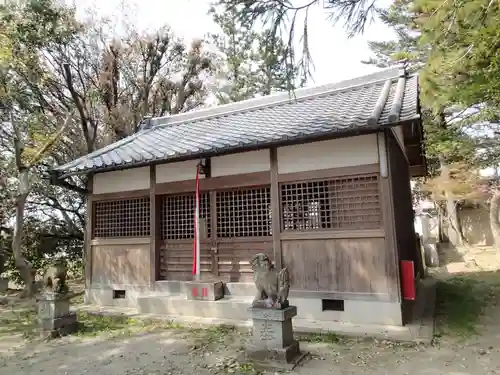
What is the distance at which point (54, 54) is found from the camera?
14289mm

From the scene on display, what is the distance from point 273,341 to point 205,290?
10.1ft

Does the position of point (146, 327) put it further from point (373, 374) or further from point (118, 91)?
point (118, 91)

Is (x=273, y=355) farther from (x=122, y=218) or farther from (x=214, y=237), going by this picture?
(x=122, y=218)

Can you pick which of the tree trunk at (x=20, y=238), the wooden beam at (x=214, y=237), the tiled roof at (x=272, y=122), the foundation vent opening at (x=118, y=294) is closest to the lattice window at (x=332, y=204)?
the tiled roof at (x=272, y=122)

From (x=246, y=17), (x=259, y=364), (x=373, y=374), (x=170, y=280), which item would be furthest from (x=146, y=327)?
(x=246, y=17)

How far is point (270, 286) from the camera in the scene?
17.7ft

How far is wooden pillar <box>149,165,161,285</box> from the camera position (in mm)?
8930

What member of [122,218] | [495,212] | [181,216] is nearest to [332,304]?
[181,216]

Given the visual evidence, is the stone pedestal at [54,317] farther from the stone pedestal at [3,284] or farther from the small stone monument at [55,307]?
the stone pedestal at [3,284]

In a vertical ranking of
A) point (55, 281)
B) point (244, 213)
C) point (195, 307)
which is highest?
point (244, 213)

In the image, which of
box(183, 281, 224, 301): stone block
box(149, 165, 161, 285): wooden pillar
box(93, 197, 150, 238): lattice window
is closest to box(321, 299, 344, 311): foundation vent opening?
box(183, 281, 224, 301): stone block

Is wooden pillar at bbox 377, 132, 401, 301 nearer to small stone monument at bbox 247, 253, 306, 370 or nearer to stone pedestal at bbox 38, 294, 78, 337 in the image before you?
small stone monument at bbox 247, 253, 306, 370

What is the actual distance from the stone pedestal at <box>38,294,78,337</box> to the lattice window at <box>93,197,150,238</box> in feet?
8.73

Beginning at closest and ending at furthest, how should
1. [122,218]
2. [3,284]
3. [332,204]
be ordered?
1. [332,204]
2. [122,218]
3. [3,284]
